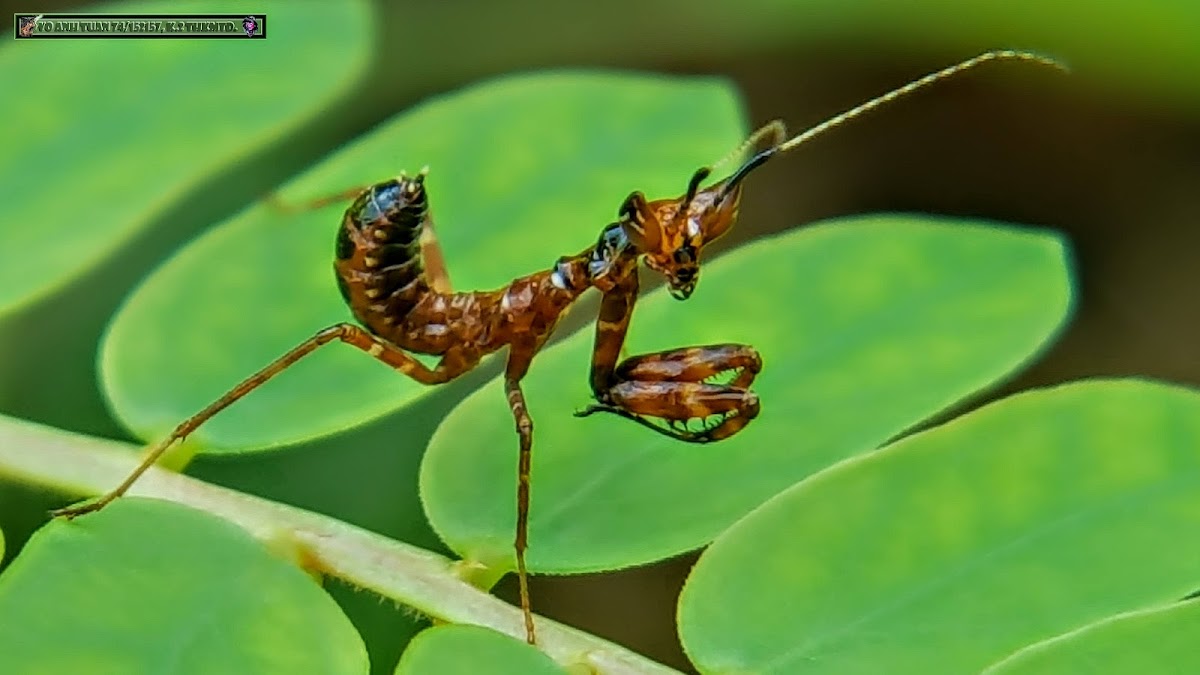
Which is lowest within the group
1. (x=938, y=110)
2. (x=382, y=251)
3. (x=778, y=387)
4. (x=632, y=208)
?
(x=938, y=110)

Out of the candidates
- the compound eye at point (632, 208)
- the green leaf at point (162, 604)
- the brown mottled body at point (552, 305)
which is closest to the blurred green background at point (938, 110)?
the brown mottled body at point (552, 305)

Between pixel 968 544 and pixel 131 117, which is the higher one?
pixel 131 117

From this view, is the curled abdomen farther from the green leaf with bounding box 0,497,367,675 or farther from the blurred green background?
the blurred green background

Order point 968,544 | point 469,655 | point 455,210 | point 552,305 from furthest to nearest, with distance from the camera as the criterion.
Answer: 1. point 455,210
2. point 552,305
3. point 968,544
4. point 469,655

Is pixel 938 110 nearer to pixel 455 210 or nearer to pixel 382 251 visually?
pixel 455 210

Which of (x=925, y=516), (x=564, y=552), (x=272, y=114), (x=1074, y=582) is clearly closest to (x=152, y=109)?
(x=272, y=114)

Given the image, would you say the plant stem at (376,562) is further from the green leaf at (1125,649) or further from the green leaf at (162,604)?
the green leaf at (1125,649)

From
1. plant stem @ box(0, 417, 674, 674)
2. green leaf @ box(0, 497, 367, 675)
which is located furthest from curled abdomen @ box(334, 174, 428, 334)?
green leaf @ box(0, 497, 367, 675)

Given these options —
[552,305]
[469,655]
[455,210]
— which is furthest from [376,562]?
[455,210]
